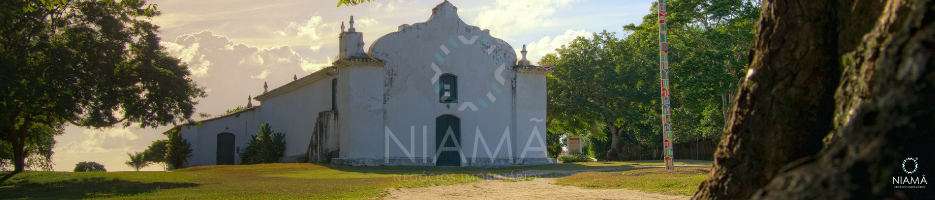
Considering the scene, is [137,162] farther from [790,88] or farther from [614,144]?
[790,88]

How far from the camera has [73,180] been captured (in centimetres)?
1756

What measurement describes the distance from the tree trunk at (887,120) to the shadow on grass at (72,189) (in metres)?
11.9

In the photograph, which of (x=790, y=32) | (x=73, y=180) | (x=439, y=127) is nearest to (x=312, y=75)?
(x=439, y=127)

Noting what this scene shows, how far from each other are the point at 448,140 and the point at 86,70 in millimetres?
12297

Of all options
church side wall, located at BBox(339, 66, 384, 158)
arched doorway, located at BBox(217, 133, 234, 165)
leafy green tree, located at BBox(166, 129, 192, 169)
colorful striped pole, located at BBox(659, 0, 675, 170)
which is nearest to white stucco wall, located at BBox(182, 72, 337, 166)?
arched doorway, located at BBox(217, 133, 234, 165)

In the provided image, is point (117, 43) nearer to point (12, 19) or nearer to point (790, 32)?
point (12, 19)

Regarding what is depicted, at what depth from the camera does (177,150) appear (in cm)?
3209

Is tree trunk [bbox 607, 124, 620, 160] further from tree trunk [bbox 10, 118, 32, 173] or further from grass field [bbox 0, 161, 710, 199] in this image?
tree trunk [bbox 10, 118, 32, 173]

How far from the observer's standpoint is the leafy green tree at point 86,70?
18.0 metres

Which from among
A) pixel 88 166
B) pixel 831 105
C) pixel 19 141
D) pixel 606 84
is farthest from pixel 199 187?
pixel 88 166

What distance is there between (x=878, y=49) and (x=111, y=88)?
2049 cm

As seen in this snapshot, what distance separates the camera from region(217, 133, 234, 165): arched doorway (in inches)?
1345

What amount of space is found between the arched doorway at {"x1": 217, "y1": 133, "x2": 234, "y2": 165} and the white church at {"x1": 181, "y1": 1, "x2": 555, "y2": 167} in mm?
7670

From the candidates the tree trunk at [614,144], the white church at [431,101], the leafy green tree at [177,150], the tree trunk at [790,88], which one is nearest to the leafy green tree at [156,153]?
the leafy green tree at [177,150]
